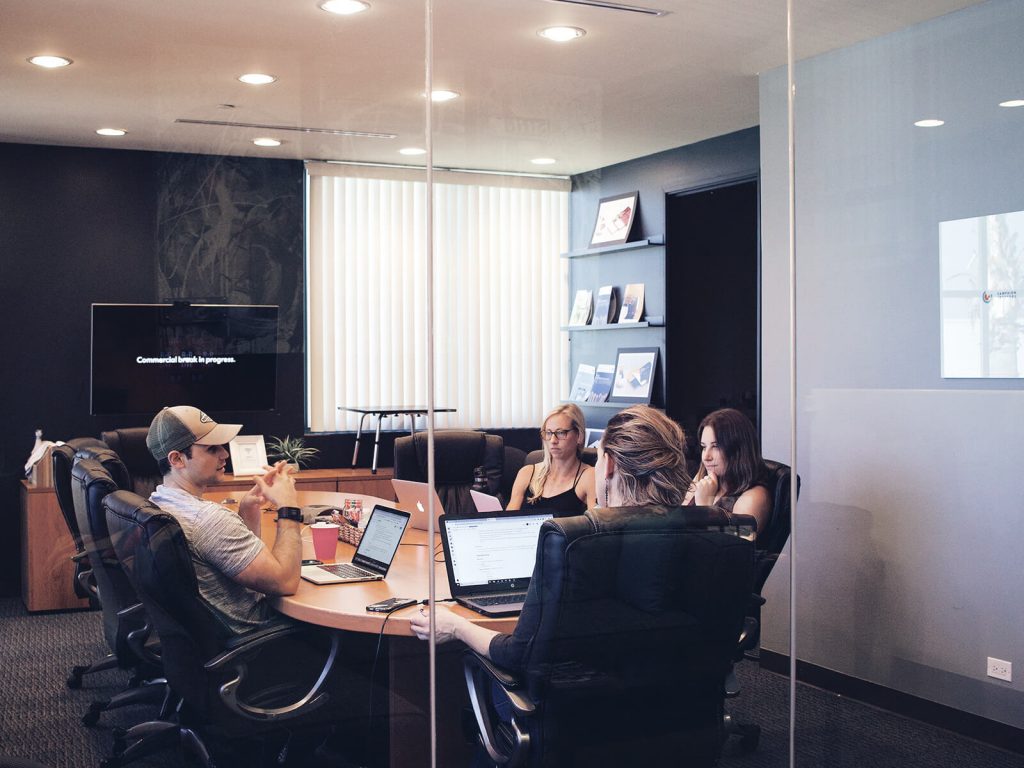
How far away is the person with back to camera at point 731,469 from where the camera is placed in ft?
10.0

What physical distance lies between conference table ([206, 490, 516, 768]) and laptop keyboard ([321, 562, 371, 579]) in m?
0.17

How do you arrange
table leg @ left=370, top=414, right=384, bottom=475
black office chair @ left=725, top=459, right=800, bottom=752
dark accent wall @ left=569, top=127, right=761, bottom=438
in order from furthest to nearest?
black office chair @ left=725, top=459, right=800, bottom=752 < dark accent wall @ left=569, top=127, right=761, bottom=438 < table leg @ left=370, top=414, right=384, bottom=475

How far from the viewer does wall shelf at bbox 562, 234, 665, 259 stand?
296 cm

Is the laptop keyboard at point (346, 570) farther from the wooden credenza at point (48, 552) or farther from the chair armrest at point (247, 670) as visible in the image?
the wooden credenza at point (48, 552)

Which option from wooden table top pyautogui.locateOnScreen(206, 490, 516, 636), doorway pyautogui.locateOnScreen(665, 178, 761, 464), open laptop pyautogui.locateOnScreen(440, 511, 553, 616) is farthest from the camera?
doorway pyautogui.locateOnScreen(665, 178, 761, 464)

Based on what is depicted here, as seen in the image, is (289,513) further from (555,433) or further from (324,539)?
(555,433)

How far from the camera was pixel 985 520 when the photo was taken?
3.36 meters

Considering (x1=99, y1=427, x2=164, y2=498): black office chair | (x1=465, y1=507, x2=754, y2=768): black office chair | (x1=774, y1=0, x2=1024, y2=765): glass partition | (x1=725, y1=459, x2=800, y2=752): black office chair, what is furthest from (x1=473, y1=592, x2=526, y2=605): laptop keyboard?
(x1=774, y1=0, x2=1024, y2=765): glass partition

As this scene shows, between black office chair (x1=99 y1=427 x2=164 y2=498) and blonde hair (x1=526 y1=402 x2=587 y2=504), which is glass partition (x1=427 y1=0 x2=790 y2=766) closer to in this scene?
blonde hair (x1=526 y1=402 x2=587 y2=504)

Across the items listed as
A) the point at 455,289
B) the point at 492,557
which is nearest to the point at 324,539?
the point at 492,557

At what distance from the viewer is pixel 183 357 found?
8.27ft

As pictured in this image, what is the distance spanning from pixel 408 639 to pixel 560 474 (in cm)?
64

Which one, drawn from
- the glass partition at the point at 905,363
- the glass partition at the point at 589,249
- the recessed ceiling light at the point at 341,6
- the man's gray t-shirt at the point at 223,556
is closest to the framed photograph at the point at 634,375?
the glass partition at the point at 589,249

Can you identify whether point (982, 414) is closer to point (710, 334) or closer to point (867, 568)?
point (867, 568)
